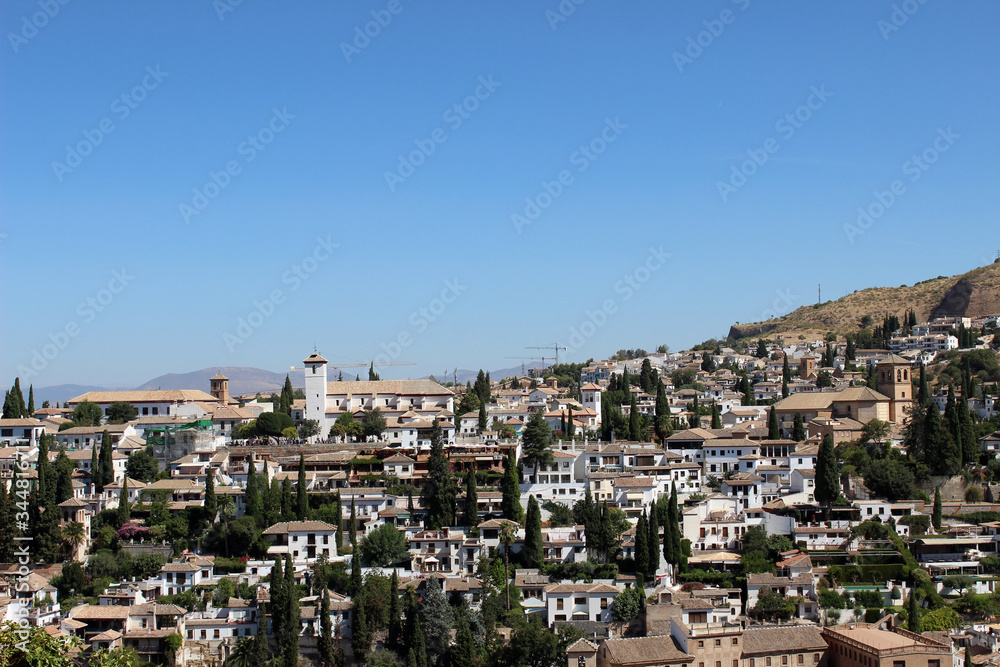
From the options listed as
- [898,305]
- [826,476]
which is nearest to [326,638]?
[826,476]

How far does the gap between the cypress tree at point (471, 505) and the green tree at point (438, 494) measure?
55cm

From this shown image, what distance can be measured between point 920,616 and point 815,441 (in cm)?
1440

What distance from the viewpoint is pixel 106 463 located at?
46281 mm

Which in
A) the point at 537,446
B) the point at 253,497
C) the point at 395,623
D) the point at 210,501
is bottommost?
the point at 395,623

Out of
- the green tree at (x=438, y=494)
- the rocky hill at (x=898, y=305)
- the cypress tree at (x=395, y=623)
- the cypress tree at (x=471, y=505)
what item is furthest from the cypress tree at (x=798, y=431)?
the rocky hill at (x=898, y=305)

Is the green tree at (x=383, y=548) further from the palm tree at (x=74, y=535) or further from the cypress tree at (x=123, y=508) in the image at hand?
the palm tree at (x=74, y=535)

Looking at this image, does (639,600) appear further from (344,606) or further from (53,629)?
(53,629)

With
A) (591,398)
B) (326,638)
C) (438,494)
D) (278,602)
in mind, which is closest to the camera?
(326,638)

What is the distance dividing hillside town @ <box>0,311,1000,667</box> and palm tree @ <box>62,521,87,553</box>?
81 millimetres

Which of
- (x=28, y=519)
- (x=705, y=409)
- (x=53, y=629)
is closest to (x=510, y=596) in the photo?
(x=53, y=629)

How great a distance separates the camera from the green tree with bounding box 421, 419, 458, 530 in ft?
135

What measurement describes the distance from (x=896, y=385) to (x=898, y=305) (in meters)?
66.3

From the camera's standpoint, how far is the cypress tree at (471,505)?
1633 inches

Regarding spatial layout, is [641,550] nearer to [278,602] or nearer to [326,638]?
[326,638]
